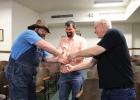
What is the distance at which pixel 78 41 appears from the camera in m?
3.95

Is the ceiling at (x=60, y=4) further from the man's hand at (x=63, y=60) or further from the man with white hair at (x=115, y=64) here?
the man with white hair at (x=115, y=64)

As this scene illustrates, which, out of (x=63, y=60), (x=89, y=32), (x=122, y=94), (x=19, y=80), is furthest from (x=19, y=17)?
(x=122, y=94)

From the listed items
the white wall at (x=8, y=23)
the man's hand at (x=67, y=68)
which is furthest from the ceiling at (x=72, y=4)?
the man's hand at (x=67, y=68)

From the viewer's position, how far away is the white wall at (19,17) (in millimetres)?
7867

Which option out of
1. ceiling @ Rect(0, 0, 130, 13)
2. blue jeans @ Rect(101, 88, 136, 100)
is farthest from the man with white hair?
ceiling @ Rect(0, 0, 130, 13)

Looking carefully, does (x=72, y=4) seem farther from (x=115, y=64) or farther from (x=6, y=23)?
(x=115, y=64)

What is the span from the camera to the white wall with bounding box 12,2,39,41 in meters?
7.87

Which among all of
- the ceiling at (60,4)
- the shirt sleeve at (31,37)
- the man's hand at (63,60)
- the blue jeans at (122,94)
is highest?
the ceiling at (60,4)

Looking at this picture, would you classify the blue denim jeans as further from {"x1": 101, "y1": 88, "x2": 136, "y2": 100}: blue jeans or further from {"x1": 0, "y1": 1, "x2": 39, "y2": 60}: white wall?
{"x1": 0, "y1": 1, "x2": 39, "y2": 60}: white wall

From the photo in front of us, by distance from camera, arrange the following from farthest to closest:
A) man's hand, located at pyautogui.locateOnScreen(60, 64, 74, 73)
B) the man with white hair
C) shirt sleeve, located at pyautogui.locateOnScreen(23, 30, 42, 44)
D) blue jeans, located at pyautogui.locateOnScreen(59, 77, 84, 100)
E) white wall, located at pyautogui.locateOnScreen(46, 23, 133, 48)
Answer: white wall, located at pyautogui.locateOnScreen(46, 23, 133, 48), blue jeans, located at pyautogui.locateOnScreen(59, 77, 84, 100), man's hand, located at pyautogui.locateOnScreen(60, 64, 74, 73), shirt sleeve, located at pyautogui.locateOnScreen(23, 30, 42, 44), the man with white hair

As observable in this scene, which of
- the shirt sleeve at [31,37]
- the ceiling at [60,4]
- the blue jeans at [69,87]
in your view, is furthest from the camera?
the ceiling at [60,4]

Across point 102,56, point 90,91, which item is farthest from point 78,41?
→ point 102,56

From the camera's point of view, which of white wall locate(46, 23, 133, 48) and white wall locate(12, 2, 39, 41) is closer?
white wall locate(12, 2, 39, 41)

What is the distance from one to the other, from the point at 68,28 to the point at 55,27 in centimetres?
714
